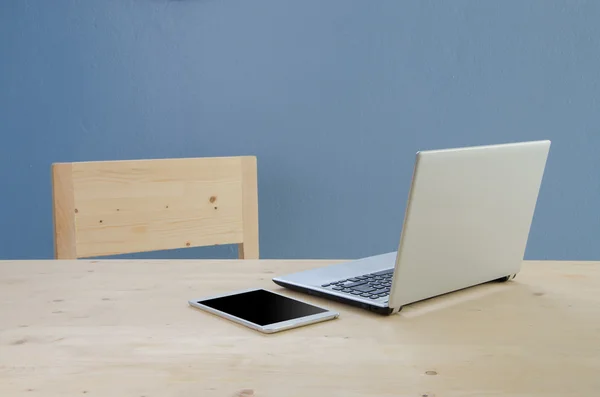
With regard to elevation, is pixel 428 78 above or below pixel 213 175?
above

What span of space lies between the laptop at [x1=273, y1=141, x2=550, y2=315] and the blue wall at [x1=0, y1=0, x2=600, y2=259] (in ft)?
3.23

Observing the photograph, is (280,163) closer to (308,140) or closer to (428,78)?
(308,140)

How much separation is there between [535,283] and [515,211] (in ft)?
0.38

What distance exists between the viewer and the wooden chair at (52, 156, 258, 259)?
4.37ft

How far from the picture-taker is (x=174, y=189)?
4.63ft

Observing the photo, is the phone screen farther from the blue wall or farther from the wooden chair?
the blue wall

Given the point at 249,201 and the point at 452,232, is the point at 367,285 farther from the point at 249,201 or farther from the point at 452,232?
the point at 249,201

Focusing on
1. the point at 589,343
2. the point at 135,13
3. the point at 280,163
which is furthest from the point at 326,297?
the point at 135,13

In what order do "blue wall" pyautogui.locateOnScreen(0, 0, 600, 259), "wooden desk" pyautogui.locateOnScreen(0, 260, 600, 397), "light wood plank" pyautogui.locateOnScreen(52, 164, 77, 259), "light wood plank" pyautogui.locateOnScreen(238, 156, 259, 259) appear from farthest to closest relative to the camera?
1. "blue wall" pyautogui.locateOnScreen(0, 0, 600, 259)
2. "light wood plank" pyautogui.locateOnScreen(238, 156, 259, 259)
3. "light wood plank" pyautogui.locateOnScreen(52, 164, 77, 259)
4. "wooden desk" pyautogui.locateOnScreen(0, 260, 600, 397)

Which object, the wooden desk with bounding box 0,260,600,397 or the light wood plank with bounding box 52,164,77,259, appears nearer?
the wooden desk with bounding box 0,260,600,397

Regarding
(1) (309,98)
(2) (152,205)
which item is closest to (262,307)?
(2) (152,205)

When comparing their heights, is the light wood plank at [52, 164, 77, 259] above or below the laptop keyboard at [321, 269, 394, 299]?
above

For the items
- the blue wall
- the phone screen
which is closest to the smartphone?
the phone screen

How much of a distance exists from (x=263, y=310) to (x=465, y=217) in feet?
0.88
